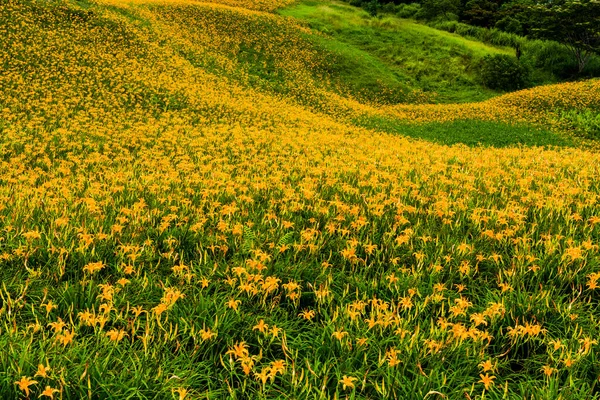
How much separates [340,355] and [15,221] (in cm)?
370

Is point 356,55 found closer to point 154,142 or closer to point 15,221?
point 154,142

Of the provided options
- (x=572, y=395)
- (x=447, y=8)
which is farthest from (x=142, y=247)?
(x=447, y=8)

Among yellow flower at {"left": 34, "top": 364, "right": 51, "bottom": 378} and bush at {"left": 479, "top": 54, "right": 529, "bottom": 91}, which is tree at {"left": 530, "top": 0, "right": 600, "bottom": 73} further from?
yellow flower at {"left": 34, "top": 364, "right": 51, "bottom": 378}

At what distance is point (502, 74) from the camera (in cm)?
3216

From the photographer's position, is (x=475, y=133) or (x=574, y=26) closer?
(x=475, y=133)

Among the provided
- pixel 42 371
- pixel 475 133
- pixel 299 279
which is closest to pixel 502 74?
pixel 475 133

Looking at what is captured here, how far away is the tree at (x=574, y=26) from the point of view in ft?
104

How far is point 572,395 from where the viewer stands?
7.40ft

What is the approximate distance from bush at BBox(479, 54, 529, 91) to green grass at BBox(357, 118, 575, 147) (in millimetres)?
13266

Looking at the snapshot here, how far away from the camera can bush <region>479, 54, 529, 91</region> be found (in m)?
32.2

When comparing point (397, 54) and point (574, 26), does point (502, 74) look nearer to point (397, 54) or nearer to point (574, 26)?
point (574, 26)

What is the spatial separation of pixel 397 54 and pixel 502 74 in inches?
363

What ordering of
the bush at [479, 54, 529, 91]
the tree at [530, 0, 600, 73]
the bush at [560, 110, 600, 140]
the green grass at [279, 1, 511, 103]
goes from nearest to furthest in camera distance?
the bush at [560, 110, 600, 140] → the green grass at [279, 1, 511, 103] → the tree at [530, 0, 600, 73] → the bush at [479, 54, 529, 91]

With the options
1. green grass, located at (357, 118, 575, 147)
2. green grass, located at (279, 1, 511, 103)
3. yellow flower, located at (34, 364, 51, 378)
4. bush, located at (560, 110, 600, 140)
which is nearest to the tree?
green grass, located at (279, 1, 511, 103)
